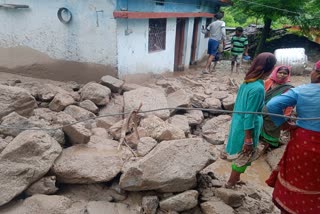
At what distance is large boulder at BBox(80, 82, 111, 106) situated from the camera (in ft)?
16.0

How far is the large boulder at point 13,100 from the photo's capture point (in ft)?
11.7

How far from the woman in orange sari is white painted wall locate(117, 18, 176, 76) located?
4243 millimetres

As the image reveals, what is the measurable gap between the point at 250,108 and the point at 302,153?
0.72 meters

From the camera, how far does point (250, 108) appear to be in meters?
2.79

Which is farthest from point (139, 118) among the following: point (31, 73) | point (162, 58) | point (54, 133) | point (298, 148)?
point (162, 58)

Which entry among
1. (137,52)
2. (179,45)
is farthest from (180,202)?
(179,45)

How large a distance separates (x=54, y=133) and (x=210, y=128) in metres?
3.11

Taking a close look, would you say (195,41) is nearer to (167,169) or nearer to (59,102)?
(59,102)

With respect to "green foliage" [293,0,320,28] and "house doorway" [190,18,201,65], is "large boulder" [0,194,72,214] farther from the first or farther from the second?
"green foliage" [293,0,320,28]

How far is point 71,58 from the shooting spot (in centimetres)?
616

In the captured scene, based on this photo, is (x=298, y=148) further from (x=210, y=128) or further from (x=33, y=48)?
(x=33, y=48)

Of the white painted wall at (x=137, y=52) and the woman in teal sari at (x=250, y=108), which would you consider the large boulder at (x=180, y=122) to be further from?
the white painted wall at (x=137, y=52)

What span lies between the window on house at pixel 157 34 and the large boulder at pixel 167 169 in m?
4.78

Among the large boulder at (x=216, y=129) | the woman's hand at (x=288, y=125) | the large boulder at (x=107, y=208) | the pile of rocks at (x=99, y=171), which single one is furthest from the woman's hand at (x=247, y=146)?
the large boulder at (x=216, y=129)
